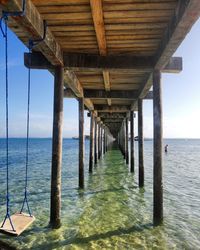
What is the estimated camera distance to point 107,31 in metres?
4.80

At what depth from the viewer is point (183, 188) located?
11.9 m

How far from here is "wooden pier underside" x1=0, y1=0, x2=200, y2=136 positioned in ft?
12.6

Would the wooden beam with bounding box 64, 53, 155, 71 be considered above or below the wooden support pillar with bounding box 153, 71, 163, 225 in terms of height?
above

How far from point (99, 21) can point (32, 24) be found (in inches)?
44.3

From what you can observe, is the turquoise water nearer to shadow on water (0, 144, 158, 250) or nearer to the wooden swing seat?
shadow on water (0, 144, 158, 250)

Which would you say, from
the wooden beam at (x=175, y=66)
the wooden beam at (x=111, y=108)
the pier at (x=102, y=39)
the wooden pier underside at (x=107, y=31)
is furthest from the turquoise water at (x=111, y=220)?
the wooden beam at (x=111, y=108)

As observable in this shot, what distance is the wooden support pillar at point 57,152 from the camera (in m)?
5.80

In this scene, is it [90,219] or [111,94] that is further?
[111,94]

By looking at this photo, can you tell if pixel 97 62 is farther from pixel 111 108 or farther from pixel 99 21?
pixel 111 108

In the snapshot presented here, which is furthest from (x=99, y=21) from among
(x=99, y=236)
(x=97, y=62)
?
(x=99, y=236)

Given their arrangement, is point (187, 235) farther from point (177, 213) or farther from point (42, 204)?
point (42, 204)

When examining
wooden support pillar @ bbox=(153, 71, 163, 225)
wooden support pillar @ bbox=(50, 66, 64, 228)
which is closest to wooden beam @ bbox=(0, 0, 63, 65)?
wooden support pillar @ bbox=(50, 66, 64, 228)

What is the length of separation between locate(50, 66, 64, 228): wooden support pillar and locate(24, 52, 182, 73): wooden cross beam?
327 millimetres

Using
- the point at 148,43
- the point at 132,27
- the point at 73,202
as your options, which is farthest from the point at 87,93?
the point at 132,27
